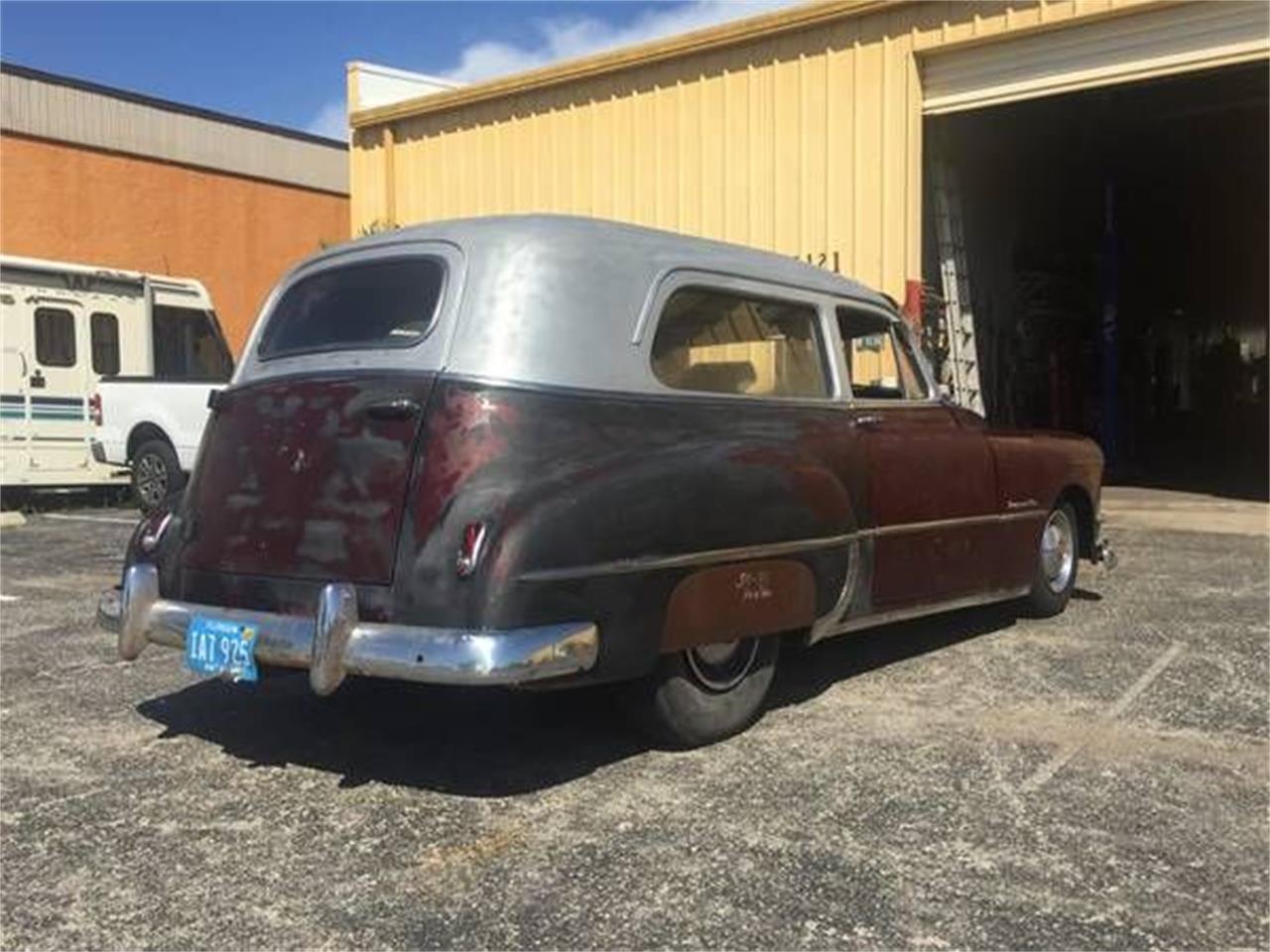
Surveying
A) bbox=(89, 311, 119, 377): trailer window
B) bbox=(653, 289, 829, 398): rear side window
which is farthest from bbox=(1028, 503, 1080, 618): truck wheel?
bbox=(89, 311, 119, 377): trailer window

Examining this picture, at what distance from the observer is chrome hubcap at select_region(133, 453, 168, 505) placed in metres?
13.2

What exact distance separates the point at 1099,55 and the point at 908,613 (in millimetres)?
7287

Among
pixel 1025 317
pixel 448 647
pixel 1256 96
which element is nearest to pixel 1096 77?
pixel 1256 96

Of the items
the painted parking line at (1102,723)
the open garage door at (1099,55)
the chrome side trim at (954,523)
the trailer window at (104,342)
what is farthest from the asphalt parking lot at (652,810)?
the trailer window at (104,342)

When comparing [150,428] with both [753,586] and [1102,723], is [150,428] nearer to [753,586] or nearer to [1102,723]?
[753,586]

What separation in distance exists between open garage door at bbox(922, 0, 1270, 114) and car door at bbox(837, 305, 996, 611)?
607 centimetres

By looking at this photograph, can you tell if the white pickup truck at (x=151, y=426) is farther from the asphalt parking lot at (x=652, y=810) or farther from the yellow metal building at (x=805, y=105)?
the asphalt parking lot at (x=652, y=810)

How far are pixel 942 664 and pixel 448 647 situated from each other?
3017 millimetres

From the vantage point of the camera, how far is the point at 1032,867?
3566 mm

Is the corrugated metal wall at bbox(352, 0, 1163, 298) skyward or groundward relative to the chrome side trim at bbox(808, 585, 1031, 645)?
skyward

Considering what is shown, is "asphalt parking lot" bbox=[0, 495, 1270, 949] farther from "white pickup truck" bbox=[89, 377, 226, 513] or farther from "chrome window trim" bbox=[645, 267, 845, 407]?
"white pickup truck" bbox=[89, 377, 226, 513]

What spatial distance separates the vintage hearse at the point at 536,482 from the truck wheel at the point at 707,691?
0.01 meters

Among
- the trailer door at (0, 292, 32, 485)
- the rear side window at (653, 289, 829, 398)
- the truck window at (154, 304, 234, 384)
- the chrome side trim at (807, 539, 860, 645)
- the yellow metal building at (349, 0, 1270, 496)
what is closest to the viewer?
the rear side window at (653, 289, 829, 398)

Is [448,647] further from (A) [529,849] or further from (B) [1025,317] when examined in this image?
(B) [1025,317]
